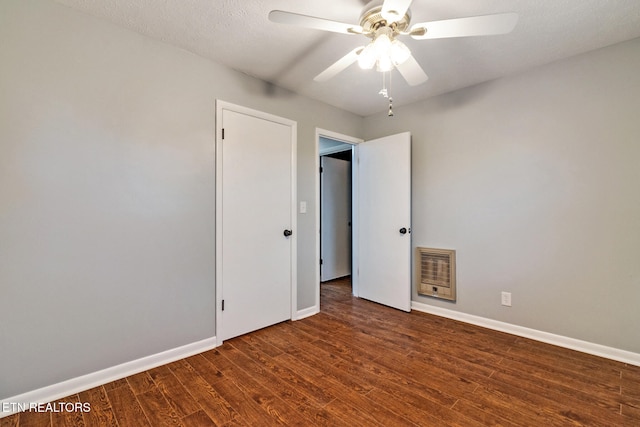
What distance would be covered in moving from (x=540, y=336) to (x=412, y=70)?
7.99 feet

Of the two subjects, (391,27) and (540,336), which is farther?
(540,336)

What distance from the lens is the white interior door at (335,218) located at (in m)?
4.57

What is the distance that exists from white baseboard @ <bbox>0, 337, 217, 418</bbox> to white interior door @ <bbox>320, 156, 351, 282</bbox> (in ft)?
8.28

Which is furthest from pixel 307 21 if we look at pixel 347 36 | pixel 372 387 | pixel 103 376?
pixel 103 376

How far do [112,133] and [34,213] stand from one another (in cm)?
64

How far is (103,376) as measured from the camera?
1.83 metres

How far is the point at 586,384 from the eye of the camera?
5.91ft

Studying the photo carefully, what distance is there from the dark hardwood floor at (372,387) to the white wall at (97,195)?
1.07ft

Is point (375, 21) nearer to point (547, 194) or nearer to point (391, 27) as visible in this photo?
point (391, 27)

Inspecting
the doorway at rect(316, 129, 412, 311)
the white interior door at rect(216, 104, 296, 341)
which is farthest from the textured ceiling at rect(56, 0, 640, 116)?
the doorway at rect(316, 129, 412, 311)

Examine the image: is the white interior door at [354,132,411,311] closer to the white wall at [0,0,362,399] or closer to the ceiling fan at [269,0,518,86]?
the ceiling fan at [269,0,518,86]

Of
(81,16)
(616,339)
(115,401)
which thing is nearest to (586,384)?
(616,339)

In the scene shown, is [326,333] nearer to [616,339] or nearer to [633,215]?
[616,339]

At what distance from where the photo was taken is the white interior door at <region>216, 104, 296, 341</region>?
242cm
